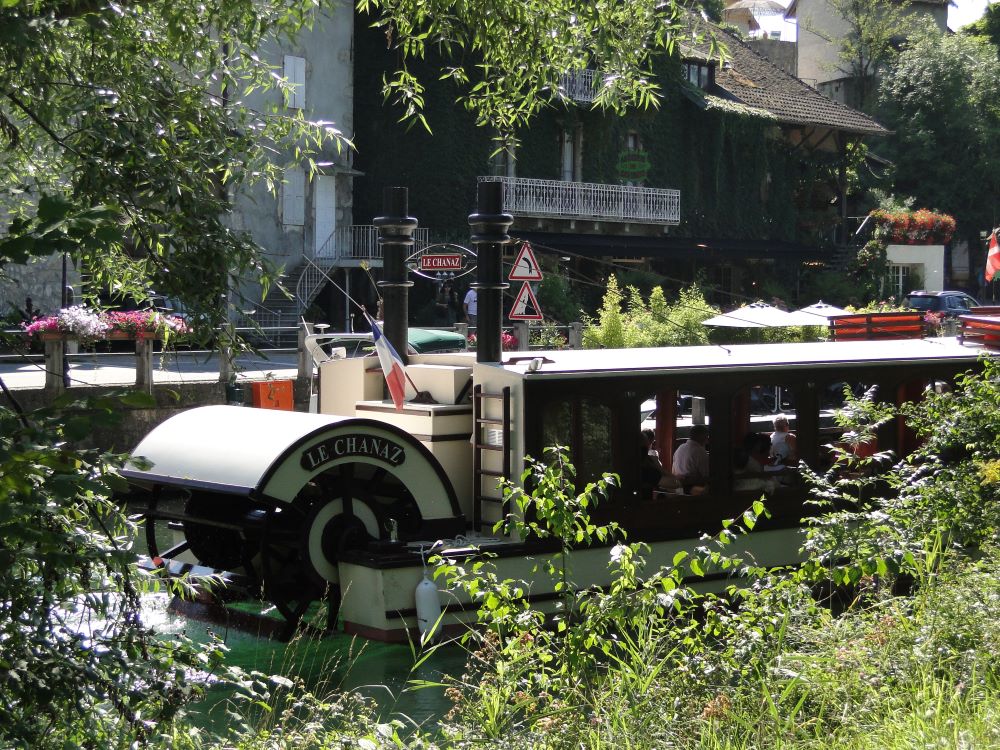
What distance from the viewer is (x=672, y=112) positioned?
40.4 metres

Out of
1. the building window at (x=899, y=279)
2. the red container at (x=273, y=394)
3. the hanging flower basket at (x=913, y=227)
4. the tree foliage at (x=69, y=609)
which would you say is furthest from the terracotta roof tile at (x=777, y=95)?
the tree foliage at (x=69, y=609)

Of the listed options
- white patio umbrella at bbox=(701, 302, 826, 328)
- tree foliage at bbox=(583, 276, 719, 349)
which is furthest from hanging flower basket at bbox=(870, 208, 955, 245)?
white patio umbrella at bbox=(701, 302, 826, 328)

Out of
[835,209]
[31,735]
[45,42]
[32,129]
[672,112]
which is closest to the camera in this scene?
[31,735]

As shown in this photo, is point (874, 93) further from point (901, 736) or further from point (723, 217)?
point (901, 736)

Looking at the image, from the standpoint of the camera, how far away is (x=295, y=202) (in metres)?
33.6

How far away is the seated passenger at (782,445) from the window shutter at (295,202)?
22.9m

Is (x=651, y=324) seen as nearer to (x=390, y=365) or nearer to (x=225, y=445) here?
(x=390, y=365)

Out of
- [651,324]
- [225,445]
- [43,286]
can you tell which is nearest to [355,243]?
[43,286]

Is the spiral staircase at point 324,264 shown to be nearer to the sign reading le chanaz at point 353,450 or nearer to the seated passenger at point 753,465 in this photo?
the seated passenger at point 753,465

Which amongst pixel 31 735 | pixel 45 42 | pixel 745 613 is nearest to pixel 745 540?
pixel 745 613

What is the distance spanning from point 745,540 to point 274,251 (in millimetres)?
23636

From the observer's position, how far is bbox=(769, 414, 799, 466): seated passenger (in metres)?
12.2

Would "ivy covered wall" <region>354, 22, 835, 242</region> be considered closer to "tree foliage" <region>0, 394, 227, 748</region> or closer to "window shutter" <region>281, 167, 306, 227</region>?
"window shutter" <region>281, 167, 306, 227</region>

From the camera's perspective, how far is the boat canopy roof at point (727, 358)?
1072cm
